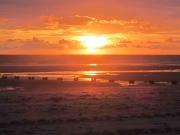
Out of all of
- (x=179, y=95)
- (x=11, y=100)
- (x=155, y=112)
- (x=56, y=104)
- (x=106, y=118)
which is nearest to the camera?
(x=106, y=118)

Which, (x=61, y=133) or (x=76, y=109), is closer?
(x=61, y=133)

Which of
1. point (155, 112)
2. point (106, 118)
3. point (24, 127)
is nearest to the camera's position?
point (24, 127)

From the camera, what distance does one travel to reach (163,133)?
1770 centimetres

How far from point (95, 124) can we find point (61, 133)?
8.18 feet

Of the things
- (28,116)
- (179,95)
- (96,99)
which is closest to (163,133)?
(28,116)

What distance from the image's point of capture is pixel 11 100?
2869 centimetres

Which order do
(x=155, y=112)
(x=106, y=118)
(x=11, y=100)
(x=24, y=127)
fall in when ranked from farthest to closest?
(x=11, y=100)
(x=155, y=112)
(x=106, y=118)
(x=24, y=127)

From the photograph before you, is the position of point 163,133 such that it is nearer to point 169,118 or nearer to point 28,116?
point 169,118

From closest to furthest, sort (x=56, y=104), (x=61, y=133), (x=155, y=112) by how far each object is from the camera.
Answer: (x=61, y=133), (x=155, y=112), (x=56, y=104)

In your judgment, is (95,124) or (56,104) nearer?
(95,124)

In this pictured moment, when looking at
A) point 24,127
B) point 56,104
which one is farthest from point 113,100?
point 24,127

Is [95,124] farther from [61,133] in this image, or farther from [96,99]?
[96,99]

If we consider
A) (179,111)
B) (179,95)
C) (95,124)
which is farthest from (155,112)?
(179,95)

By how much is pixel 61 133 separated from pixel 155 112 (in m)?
7.13
